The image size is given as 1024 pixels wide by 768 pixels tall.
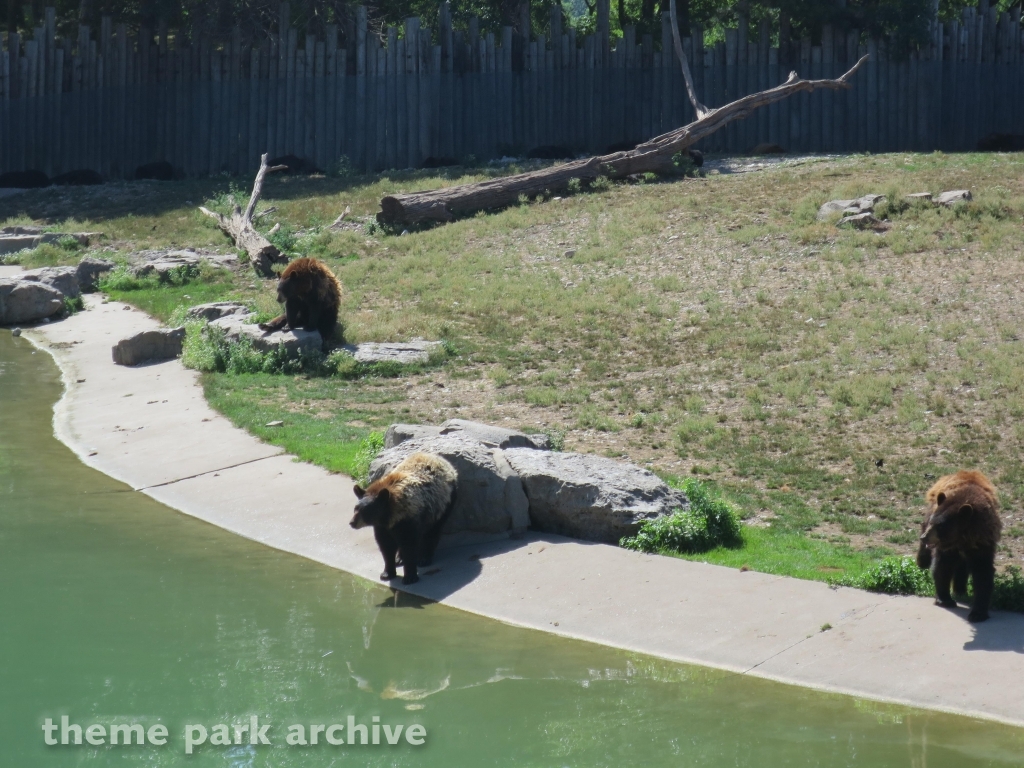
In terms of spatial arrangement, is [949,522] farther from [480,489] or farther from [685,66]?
[685,66]

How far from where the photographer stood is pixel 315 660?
24.7ft

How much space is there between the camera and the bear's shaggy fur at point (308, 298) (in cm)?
1530

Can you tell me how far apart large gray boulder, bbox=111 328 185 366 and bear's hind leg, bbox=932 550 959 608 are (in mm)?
11817

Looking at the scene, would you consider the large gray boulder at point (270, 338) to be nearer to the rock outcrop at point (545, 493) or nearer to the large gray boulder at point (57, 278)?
the large gray boulder at point (57, 278)

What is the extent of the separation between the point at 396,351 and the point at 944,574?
9.25m

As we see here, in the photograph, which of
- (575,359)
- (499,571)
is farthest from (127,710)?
(575,359)

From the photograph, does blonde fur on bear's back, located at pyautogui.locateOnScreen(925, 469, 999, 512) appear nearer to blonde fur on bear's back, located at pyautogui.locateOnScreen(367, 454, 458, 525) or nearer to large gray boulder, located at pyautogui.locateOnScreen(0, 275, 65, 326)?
blonde fur on bear's back, located at pyautogui.locateOnScreen(367, 454, 458, 525)

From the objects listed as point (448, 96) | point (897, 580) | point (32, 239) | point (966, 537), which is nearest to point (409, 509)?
point (897, 580)

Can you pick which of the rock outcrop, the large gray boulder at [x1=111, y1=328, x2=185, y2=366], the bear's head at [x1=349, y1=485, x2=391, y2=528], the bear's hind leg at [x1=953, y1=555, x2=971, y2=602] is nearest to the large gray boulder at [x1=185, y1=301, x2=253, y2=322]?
the large gray boulder at [x1=111, y1=328, x2=185, y2=366]

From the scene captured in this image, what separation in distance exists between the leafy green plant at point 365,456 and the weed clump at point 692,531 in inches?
105

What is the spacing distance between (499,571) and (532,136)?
22.3 meters

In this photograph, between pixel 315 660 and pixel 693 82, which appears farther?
pixel 693 82

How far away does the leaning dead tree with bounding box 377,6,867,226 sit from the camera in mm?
23188

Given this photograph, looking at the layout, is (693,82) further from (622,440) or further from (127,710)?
(127,710)
